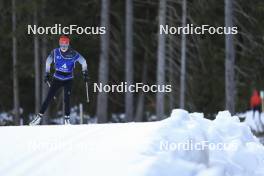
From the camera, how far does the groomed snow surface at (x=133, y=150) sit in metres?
7.53

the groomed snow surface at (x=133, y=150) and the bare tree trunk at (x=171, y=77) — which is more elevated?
the bare tree trunk at (x=171, y=77)

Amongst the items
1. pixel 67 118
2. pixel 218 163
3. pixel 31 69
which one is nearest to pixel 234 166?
pixel 218 163

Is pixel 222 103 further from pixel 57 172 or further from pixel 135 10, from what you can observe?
pixel 57 172

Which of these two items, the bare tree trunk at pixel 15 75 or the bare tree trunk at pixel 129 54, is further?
the bare tree trunk at pixel 15 75

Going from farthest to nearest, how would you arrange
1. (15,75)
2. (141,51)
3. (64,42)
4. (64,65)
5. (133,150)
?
(141,51), (15,75), (64,65), (64,42), (133,150)

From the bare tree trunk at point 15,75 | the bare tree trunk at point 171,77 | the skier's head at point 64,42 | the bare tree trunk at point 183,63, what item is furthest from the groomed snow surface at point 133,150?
the bare tree trunk at point 171,77

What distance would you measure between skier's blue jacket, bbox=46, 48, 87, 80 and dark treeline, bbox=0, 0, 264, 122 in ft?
37.6

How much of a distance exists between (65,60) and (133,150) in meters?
3.92

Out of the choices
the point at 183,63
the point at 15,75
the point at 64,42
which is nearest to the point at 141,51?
the point at 183,63

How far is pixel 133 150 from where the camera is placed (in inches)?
319

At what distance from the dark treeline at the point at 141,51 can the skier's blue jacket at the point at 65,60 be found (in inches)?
451

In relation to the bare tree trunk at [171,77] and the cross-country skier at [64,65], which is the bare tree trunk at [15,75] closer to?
the bare tree trunk at [171,77]

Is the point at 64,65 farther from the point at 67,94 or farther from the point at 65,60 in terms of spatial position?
the point at 67,94

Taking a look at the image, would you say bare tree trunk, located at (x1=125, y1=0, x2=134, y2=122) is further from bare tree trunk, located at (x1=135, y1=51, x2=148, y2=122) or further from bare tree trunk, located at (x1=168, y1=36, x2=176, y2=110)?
bare tree trunk, located at (x1=135, y1=51, x2=148, y2=122)
